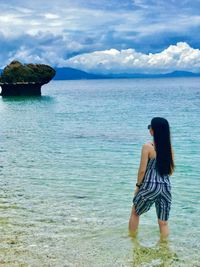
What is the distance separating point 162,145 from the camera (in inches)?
362

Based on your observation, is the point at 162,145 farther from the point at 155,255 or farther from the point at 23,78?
the point at 23,78

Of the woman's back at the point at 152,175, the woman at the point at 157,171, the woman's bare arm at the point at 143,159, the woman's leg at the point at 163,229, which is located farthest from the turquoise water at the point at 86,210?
the woman's bare arm at the point at 143,159

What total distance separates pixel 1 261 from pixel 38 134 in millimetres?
27646

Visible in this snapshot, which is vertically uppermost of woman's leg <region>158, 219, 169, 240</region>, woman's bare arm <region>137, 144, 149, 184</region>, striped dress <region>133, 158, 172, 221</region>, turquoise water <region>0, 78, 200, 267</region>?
woman's bare arm <region>137, 144, 149, 184</region>

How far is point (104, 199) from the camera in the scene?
14898mm

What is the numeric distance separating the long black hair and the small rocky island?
351ft

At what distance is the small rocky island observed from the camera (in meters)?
115

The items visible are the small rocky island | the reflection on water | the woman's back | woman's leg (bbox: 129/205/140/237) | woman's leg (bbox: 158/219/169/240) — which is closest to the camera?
the reflection on water

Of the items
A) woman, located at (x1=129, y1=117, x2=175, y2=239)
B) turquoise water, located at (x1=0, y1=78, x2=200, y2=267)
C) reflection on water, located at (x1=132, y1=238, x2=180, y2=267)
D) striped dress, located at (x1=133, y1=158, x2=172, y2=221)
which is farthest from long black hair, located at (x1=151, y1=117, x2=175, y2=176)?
turquoise water, located at (x1=0, y1=78, x2=200, y2=267)

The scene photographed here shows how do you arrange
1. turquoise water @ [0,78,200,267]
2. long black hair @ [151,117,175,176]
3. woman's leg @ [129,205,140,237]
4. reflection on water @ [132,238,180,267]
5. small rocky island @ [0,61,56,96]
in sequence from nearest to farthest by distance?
long black hair @ [151,117,175,176] < reflection on water @ [132,238,180,267] < turquoise water @ [0,78,200,267] < woman's leg @ [129,205,140,237] < small rocky island @ [0,61,56,96]

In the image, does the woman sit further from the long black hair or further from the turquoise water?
the turquoise water

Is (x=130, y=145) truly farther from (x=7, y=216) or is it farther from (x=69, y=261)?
(x=69, y=261)

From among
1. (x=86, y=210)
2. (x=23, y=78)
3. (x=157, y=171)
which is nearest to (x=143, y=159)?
(x=157, y=171)

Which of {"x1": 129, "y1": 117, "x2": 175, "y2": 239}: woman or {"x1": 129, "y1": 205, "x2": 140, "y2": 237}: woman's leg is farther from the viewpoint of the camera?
{"x1": 129, "y1": 205, "x2": 140, "y2": 237}: woman's leg
